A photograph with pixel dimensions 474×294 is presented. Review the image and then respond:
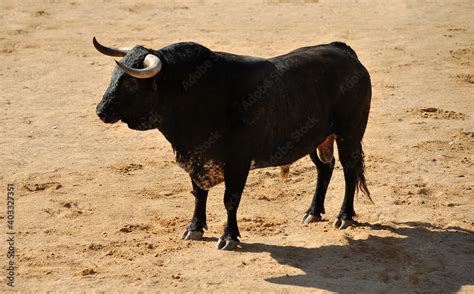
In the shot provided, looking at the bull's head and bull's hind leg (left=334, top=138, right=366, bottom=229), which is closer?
the bull's head

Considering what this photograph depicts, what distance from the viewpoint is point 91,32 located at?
19.1 m

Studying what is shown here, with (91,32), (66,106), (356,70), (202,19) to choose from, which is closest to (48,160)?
(66,106)

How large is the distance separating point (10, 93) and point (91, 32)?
419cm

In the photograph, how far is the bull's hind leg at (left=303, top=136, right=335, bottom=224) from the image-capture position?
34.0 feet

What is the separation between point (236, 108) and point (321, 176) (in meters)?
1.87

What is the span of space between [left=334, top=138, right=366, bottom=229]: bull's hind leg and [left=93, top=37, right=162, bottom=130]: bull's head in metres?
2.51

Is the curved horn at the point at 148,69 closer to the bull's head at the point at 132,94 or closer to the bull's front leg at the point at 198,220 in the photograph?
the bull's head at the point at 132,94

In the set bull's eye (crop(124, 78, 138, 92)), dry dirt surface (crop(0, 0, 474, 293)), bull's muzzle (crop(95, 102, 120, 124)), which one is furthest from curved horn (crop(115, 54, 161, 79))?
dry dirt surface (crop(0, 0, 474, 293))

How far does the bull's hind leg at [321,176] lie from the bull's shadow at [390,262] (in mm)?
753

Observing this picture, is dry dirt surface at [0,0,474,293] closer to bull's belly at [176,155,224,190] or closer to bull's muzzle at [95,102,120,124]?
bull's belly at [176,155,224,190]

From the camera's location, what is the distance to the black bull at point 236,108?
8.95m

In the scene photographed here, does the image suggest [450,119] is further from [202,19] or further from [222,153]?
[202,19]

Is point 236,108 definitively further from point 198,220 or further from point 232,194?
point 198,220

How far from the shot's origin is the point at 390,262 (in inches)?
361
